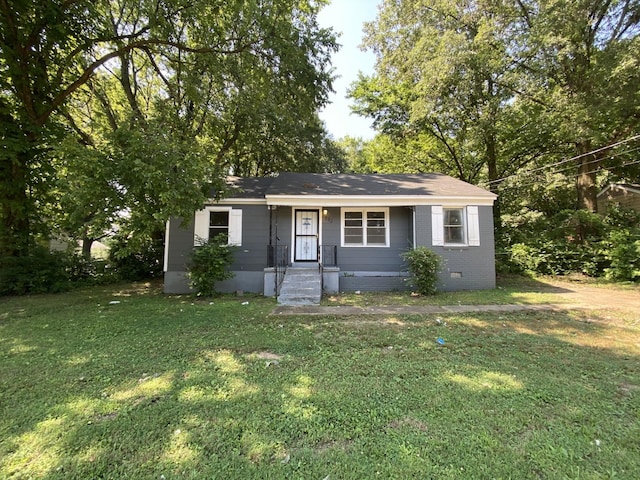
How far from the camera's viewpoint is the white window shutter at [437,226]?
9.30 metres

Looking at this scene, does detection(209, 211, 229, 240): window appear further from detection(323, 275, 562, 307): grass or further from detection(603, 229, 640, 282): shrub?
detection(603, 229, 640, 282): shrub

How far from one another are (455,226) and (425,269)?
2324 millimetres

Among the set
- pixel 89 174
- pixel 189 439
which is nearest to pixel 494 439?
pixel 189 439

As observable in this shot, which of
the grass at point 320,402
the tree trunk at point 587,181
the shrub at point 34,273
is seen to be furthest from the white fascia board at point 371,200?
the shrub at point 34,273

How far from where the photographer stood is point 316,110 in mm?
11406

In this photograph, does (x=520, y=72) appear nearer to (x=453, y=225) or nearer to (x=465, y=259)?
(x=453, y=225)

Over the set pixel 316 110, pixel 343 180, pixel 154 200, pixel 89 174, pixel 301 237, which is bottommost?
pixel 301 237

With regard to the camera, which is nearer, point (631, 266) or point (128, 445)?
point (128, 445)

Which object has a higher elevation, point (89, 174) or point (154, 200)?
point (89, 174)

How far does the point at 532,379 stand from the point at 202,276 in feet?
24.6

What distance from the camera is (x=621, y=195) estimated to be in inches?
608

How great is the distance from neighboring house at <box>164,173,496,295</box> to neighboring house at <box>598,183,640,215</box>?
10.00m

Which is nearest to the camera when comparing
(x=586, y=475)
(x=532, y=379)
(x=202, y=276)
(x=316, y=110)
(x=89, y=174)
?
(x=586, y=475)

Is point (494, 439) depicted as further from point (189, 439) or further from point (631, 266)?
point (631, 266)
